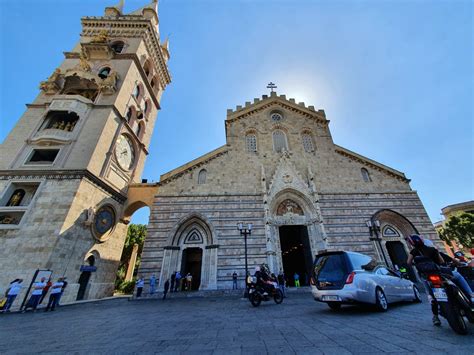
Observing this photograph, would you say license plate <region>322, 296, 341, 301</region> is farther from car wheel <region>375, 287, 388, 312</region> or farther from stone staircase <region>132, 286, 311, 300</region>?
stone staircase <region>132, 286, 311, 300</region>

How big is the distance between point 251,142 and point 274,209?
6.73m

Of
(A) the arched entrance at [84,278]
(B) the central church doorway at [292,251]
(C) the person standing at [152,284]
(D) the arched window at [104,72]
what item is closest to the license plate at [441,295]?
(B) the central church doorway at [292,251]

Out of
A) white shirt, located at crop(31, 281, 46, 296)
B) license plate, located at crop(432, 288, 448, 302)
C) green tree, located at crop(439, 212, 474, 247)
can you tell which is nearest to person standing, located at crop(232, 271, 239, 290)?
white shirt, located at crop(31, 281, 46, 296)

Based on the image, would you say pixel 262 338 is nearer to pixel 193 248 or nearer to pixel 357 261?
pixel 357 261

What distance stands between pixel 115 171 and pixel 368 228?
788 inches

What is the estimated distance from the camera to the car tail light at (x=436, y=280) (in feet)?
11.6

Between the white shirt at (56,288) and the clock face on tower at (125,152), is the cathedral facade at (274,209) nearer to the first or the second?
the white shirt at (56,288)

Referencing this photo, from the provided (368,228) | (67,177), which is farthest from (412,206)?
(67,177)

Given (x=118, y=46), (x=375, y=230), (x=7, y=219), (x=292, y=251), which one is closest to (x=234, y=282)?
(x=292, y=251)

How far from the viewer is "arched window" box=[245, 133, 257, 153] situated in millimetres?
18239

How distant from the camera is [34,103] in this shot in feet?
55.2

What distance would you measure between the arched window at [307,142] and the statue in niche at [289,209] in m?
5.32

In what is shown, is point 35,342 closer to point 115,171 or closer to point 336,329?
point 336,329

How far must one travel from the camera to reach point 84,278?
1355 centimetres
